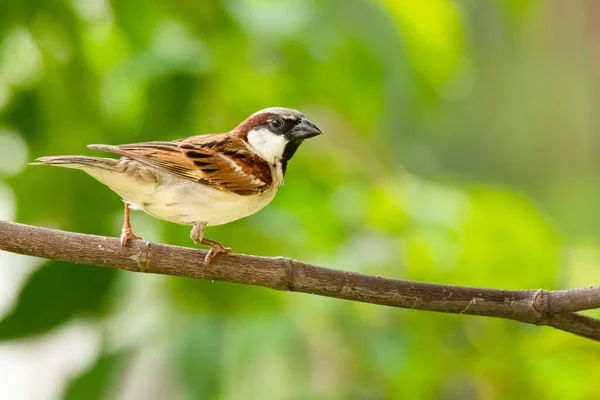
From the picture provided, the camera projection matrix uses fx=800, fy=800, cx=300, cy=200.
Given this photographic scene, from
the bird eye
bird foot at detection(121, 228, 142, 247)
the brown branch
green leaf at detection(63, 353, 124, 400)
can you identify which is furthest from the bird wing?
green leaf at detection(63, 353, 124, 400)

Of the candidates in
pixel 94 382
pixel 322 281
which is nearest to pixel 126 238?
pixel 322 281

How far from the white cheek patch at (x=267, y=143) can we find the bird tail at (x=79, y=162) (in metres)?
0.46

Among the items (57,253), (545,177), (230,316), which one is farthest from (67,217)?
(545,177)

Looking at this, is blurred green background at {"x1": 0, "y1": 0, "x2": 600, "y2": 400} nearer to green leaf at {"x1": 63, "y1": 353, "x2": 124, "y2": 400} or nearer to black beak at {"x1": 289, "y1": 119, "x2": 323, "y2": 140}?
green leaf at {"x1": 63, "y1": 353, "x2": 124, "y2": 400}

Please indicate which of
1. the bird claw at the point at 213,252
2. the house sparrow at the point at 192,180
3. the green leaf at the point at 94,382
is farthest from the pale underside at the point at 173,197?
the green leaf at the point at 94,382

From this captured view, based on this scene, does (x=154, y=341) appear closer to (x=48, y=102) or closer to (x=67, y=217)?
(x=67, y=217)

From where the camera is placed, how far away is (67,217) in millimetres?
2408

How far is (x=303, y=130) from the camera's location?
225 cm

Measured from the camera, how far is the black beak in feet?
7.26

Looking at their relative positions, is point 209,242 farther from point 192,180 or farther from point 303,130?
point 303,130

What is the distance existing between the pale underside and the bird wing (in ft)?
0.07

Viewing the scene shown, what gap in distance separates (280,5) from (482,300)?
171 centimetres

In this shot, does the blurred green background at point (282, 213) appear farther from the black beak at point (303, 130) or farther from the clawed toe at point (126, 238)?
the clawed toe at point (126, 238)

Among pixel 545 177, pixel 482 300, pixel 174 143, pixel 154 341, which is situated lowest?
pixel 154 341
